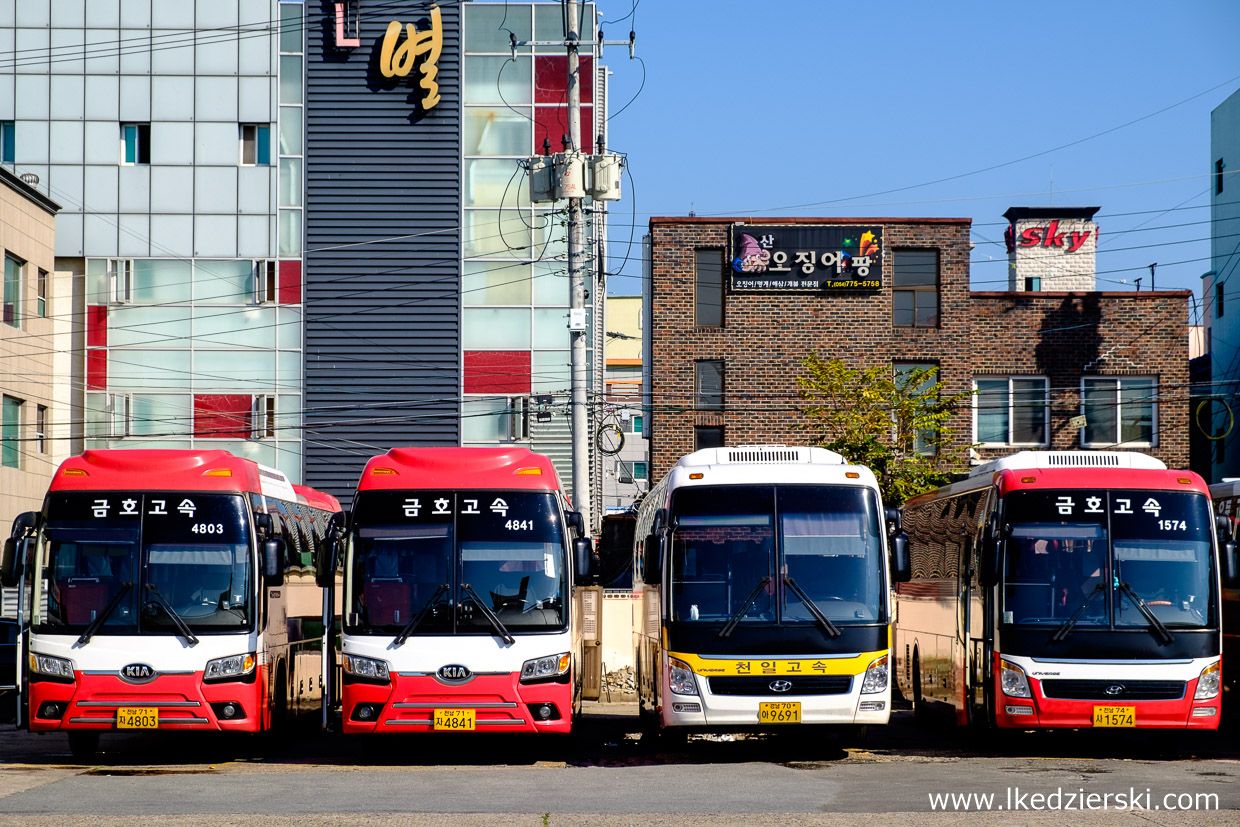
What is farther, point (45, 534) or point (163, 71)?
point (163, 71)

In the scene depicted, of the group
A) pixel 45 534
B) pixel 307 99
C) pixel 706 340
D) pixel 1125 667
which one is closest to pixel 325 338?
pixel 307 99

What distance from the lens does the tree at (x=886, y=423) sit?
35.2 meters

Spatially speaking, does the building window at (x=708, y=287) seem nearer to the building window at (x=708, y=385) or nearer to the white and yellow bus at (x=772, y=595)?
the building window at (x=708, y=385)

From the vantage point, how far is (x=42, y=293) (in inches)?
1581

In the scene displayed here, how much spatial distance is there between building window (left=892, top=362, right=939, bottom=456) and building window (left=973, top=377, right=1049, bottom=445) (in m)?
1.17

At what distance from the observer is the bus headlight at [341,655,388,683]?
51.8ft

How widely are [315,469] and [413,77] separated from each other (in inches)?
398

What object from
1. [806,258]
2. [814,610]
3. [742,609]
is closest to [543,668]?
[742,609]

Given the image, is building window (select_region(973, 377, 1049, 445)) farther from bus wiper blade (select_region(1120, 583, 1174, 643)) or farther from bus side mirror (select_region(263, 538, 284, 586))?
bus side mirror (select_region(263, 538, 284, 586))

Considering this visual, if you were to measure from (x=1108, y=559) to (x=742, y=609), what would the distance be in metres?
3.67

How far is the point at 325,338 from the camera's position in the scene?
136 ft

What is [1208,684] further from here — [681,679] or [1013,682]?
[681,679]

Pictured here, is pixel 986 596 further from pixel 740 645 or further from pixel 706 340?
pixel 706 340

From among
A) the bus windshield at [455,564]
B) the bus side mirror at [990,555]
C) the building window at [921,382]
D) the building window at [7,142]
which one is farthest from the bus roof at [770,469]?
the building window at [7,142]
